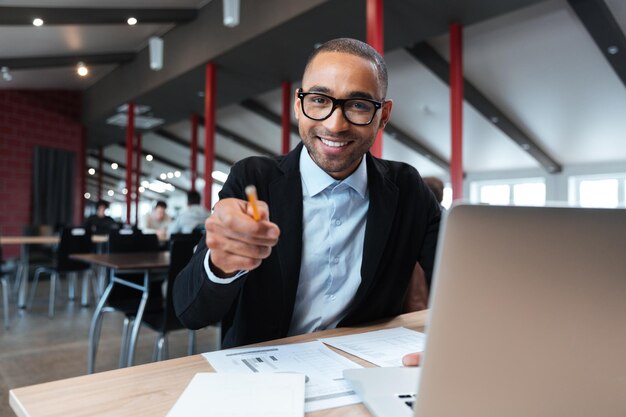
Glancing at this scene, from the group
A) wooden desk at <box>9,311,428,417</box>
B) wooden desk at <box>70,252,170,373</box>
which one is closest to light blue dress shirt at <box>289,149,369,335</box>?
wooden desk at <box>9,311,428,417</box>

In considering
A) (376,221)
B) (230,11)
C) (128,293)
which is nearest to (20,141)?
(230,11)

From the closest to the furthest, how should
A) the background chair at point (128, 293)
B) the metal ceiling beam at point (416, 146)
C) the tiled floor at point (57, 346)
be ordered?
1. the background chair at point (128, 293)
2. the tiled floor at point (57, 346)
3. the metal ceiling beam at point (416, 146)

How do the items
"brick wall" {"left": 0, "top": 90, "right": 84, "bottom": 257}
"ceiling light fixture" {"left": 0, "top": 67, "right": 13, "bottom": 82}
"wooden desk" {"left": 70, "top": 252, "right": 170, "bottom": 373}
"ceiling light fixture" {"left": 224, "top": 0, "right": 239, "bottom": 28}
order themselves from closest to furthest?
1. "wooden desk" {"left": 70, "top": 252, "right": 170, "bottom": 373}
2. "ceiling light fixture" {"left": 224, "top": 0, "right": 239, "bottom": 28}
3. "ceiling light fixture" {"left": 0, "top": 67, "right": 13, "bottom": 82}
4. "brick wall" {"left": 0, "top": 90, "right": 84, "bottom": 257}

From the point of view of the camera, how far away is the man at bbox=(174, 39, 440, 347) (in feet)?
3.43

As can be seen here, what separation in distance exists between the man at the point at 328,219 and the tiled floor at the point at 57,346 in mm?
1946

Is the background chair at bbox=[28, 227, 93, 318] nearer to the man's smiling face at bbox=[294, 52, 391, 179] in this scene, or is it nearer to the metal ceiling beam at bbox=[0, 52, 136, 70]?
the metal ceiling beam at bbox=[0, 52, 136, 70]

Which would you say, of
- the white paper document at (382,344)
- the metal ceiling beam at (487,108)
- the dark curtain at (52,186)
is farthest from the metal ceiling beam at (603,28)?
the dark curtain at (52,186)

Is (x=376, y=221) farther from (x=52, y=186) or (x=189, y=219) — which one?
(x=52, y=186)

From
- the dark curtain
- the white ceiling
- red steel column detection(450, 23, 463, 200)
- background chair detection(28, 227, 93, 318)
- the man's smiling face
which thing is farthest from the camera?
the dark curtain

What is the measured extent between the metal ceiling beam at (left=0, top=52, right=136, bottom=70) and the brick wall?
69.6 inches

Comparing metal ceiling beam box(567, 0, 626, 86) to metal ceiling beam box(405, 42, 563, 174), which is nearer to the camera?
metal ceiling beam box(567, 0, 626, 86)

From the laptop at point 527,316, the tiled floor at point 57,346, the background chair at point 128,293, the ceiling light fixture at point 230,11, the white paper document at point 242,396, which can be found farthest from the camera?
the ceiling light fixture at point 230,11

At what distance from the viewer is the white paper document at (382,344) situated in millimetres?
837

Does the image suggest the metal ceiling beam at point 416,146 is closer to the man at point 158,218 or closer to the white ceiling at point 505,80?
the white ceiling at point 505,80
